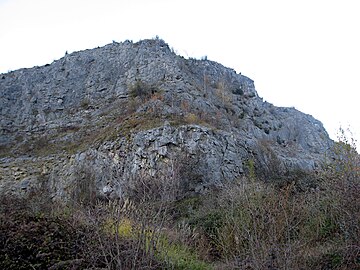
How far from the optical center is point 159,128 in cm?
1761

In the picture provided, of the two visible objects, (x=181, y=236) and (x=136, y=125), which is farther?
(x=136, y=125)

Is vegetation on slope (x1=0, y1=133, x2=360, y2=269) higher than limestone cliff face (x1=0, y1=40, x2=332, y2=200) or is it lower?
lower

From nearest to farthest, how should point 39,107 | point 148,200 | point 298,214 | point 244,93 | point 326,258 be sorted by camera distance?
point 148,200, point 326,258, point 298,214, point 39,107, point 244,93

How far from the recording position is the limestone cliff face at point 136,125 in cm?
1675

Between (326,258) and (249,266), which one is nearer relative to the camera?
(249,266)

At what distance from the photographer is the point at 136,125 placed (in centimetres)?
1909

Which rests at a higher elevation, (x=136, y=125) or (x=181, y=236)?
(x=136, y=125)

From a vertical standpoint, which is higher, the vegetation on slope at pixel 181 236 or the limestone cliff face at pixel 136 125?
the limestone cliff face at pixel 136 125

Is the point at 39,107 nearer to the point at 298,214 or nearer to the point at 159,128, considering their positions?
the point at 159,128

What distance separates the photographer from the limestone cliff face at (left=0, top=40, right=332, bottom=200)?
16750mm

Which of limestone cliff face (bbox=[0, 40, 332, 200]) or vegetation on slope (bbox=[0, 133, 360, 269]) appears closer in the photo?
vegetation on slope (bbox=[0, 133, 360, 269])

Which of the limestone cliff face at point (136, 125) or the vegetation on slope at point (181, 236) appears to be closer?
the vegetation on slope at point (181, 236)

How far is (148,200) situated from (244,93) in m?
24.6

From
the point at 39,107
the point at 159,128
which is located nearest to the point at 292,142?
the point at 159,128
